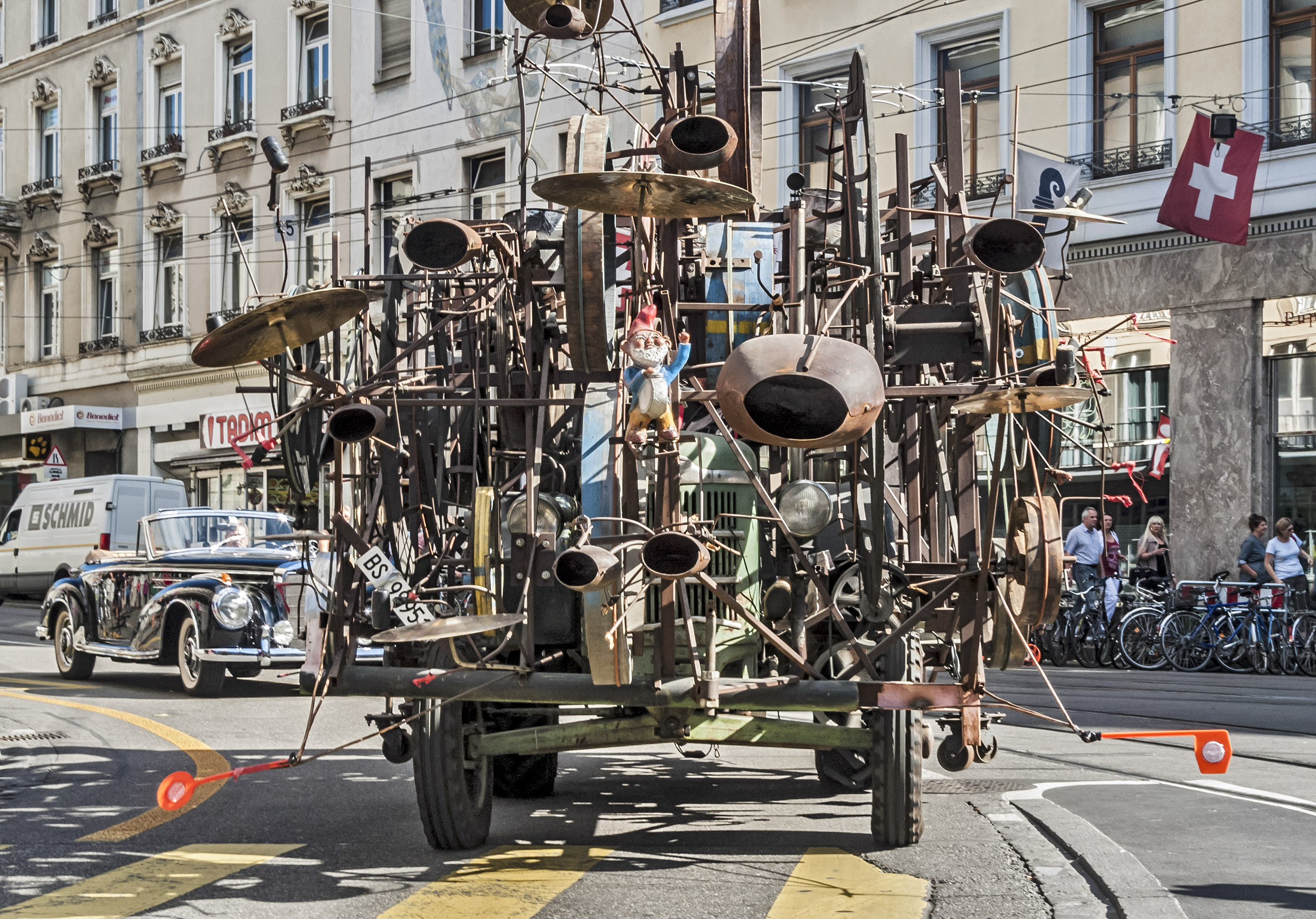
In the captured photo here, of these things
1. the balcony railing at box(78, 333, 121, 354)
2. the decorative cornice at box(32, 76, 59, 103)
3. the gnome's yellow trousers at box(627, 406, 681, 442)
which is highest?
the decorative cornice at box(32, 76, 59, 103)

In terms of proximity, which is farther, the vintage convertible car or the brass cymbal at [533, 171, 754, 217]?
the vintage convertible car

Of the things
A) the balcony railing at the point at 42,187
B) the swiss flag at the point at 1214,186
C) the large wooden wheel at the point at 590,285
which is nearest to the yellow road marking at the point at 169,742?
the large wooden wheel at the point at 590,285

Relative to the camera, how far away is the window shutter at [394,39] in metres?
30.6

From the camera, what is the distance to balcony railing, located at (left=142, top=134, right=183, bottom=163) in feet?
118

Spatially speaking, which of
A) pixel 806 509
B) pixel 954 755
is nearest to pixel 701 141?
pixel 806 509

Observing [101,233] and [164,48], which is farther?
[101,233]

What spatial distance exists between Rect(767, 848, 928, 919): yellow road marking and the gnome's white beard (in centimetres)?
209

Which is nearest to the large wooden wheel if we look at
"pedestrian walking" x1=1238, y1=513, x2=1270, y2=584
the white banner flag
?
"pedestrian walking" x1=1238, y1=513, x2=1270, y2=584

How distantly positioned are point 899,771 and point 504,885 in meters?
1.71

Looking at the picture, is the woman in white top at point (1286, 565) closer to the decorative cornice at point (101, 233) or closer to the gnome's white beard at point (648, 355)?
the gnome's white beard at point (648, 355)

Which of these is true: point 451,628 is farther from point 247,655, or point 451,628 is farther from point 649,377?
point 247,655

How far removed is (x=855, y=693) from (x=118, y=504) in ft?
74.0

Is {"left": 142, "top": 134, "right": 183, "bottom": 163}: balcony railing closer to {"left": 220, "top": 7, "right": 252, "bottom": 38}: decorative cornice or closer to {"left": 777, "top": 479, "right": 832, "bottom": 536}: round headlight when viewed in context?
{"left": 220, "top": 7, "right": 252, "bottom": 38}: decorative cornice

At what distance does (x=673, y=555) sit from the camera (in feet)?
19.0
